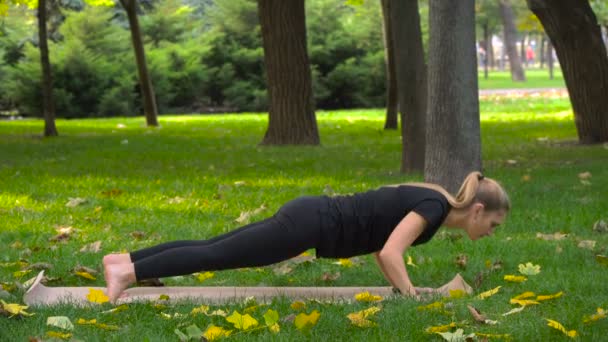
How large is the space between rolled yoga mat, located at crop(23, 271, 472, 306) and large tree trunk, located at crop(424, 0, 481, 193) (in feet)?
11.2

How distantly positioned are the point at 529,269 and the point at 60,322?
8.85 ft

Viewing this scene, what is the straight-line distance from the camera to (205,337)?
4641mm

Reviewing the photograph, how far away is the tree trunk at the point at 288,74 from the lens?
16.3 metres

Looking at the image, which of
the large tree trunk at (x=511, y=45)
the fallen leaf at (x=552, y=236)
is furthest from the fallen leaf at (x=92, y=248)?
the large tree trunk at (x=511, y=45)

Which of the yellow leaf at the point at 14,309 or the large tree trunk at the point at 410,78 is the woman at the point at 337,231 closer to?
the yellow leaf at the point at 14,309

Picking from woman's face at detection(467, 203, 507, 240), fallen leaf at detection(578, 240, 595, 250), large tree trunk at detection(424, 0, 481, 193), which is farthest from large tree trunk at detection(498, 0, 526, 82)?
woman's face at detection(467, 203, 507, 240)

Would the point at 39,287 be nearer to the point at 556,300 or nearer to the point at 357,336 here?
the point at 357,336

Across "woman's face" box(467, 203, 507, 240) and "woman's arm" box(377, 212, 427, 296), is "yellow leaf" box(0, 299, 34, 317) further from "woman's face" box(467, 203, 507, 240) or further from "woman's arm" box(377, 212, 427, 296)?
"woman's face" box(467, 203, 507, 240)

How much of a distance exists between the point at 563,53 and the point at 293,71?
4.08 m

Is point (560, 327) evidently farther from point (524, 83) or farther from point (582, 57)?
point (524, 83)

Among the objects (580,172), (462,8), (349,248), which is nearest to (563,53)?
(580,172)

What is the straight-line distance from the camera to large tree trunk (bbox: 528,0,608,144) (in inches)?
563

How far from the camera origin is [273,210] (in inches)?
347

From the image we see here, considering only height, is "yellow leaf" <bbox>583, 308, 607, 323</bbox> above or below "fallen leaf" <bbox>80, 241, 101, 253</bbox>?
below
